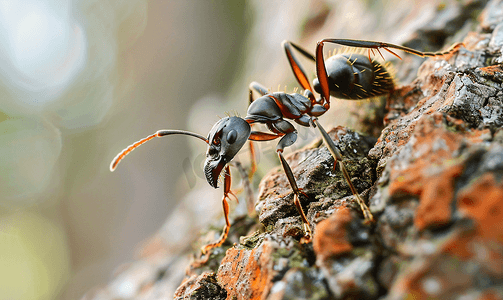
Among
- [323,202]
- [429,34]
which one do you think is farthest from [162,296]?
Answer: [429,34]

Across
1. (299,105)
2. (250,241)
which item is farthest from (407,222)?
(299,105)

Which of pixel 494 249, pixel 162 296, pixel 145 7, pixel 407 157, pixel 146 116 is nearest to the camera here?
pixel 494 249

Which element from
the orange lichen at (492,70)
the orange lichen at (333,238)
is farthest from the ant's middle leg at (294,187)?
the orange lichen at (492,70)

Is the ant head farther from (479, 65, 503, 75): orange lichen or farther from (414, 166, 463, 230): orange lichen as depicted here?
(479, 65, 503, 75): orange lichen

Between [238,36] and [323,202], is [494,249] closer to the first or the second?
[323,202]

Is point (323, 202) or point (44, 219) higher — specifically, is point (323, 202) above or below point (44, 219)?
below

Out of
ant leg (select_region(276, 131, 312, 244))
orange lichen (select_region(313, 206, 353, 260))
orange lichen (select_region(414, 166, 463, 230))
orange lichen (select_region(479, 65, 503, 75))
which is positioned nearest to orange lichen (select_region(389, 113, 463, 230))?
orange lichen (select_region(414, 166, 463, 230))

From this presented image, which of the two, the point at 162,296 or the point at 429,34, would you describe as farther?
the point at 429,34

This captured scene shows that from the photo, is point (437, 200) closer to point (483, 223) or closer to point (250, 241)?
point (483, 223)
